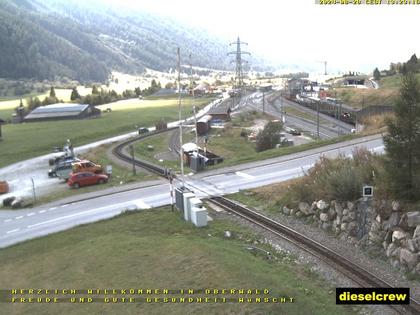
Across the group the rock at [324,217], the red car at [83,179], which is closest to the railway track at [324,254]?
the rock at [324,217]

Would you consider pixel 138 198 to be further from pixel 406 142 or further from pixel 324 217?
pixel 406 142

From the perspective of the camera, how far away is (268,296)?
14797mm

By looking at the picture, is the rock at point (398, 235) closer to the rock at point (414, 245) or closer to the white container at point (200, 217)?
the rock at point (414, 245)

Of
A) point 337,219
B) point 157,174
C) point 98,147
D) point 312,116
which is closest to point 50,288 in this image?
point 337,219

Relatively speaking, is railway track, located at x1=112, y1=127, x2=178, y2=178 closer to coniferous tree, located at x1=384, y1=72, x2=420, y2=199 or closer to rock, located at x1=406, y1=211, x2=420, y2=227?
coniferous tree, located at x1=384, y1=72, x2=420, y2=199

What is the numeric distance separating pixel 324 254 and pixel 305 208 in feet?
15.1

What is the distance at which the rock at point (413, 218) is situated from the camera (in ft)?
56.3

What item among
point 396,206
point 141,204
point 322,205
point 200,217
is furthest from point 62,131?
point 396,206

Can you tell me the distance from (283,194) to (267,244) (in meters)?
6.93

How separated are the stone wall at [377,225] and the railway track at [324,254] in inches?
48.0

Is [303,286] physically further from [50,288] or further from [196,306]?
[50,288]

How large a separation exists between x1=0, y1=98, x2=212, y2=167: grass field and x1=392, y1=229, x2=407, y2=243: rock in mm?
59353

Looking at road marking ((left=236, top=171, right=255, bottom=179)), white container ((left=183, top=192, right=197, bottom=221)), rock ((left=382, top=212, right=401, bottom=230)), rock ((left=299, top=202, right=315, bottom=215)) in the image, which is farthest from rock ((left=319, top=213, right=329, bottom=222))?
road marking ((left=236, top=171, right=255, bottom=179))

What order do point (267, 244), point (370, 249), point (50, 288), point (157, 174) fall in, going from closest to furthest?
point (370, 249)
point (50, 288)
point (267, 244)
point (157, 174)
